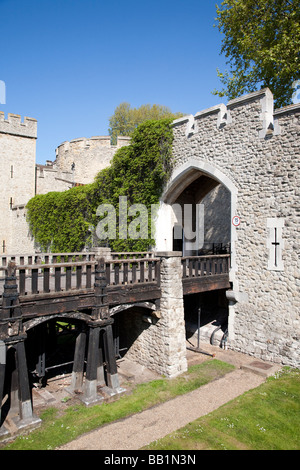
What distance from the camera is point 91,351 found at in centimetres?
664

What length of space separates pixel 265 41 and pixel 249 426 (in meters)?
13.8

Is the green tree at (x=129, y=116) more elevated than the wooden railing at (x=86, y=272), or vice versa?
the green tree at (x=129, y=116)

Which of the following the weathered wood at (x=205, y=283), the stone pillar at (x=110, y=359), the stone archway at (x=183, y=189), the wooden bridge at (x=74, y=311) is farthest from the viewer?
the stone archway at (x=183, y=189)

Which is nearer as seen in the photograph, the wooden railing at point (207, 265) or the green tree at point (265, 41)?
the wooden railing at point (207, 265)

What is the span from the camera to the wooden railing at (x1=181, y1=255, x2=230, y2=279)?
910 cm

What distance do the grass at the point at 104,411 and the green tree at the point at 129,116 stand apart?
22.3 meters

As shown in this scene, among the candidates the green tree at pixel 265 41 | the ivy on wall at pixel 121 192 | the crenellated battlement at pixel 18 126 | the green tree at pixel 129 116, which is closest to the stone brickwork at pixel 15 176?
the crenellated battlement at pixel 18 126

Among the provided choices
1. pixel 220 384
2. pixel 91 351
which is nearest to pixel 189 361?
pixel 220 384

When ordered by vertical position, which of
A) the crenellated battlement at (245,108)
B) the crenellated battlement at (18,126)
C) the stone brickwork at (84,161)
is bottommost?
the crenellated battlement at (245,108)

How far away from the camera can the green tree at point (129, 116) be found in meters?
27.1

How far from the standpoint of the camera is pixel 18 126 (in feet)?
64.8

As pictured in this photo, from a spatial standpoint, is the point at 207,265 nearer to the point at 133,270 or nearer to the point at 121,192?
the point at 133,270

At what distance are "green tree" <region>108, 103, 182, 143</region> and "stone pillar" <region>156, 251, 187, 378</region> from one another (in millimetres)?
20769

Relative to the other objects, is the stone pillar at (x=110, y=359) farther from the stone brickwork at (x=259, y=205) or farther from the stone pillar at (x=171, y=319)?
the stone brickwork at (x=259, y=205)
